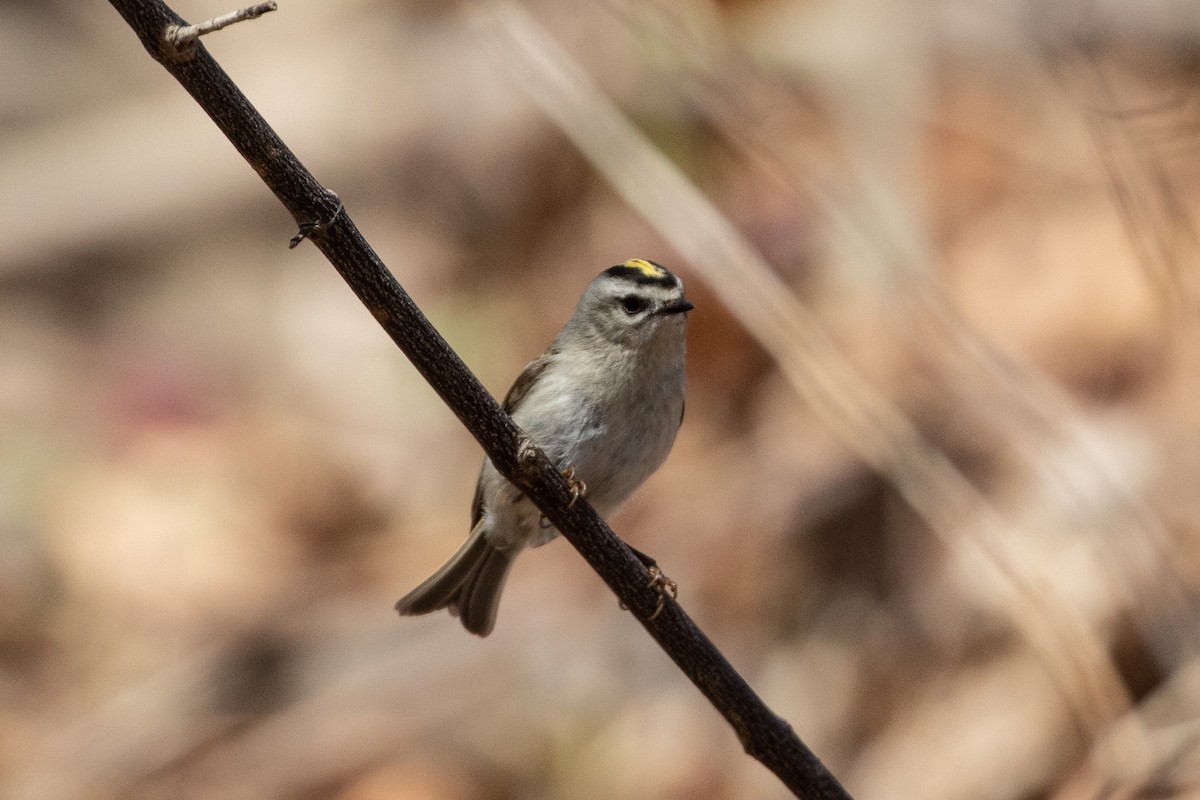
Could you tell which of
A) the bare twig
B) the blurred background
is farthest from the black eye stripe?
the bare twig

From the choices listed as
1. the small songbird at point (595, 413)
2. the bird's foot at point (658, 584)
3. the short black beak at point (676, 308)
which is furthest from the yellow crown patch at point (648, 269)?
the bird's foot at point (658, 584)

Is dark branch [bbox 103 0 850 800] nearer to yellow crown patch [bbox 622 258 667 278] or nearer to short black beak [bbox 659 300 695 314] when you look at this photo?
short black beak [bbox 659 300 695 314]

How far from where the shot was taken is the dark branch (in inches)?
58.6

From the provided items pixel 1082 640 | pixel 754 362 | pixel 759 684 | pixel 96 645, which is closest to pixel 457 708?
pixel 759 684

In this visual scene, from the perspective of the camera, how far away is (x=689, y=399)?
17.6 ft

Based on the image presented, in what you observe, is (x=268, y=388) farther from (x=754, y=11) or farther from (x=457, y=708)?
(x=754, y=11)

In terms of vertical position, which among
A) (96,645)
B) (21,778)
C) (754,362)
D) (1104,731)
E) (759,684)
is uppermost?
(96,645)

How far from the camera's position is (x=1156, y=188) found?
411cm

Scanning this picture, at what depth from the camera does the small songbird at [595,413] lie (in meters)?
2.75

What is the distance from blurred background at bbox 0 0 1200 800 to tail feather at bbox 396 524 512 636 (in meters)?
1.41

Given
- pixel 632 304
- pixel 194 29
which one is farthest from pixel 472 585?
pixel 194 29

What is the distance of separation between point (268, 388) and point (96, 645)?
1.49 m

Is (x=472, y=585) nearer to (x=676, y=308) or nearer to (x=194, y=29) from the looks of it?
(x=676, y=308)

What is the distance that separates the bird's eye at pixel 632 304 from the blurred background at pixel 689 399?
1187mm
